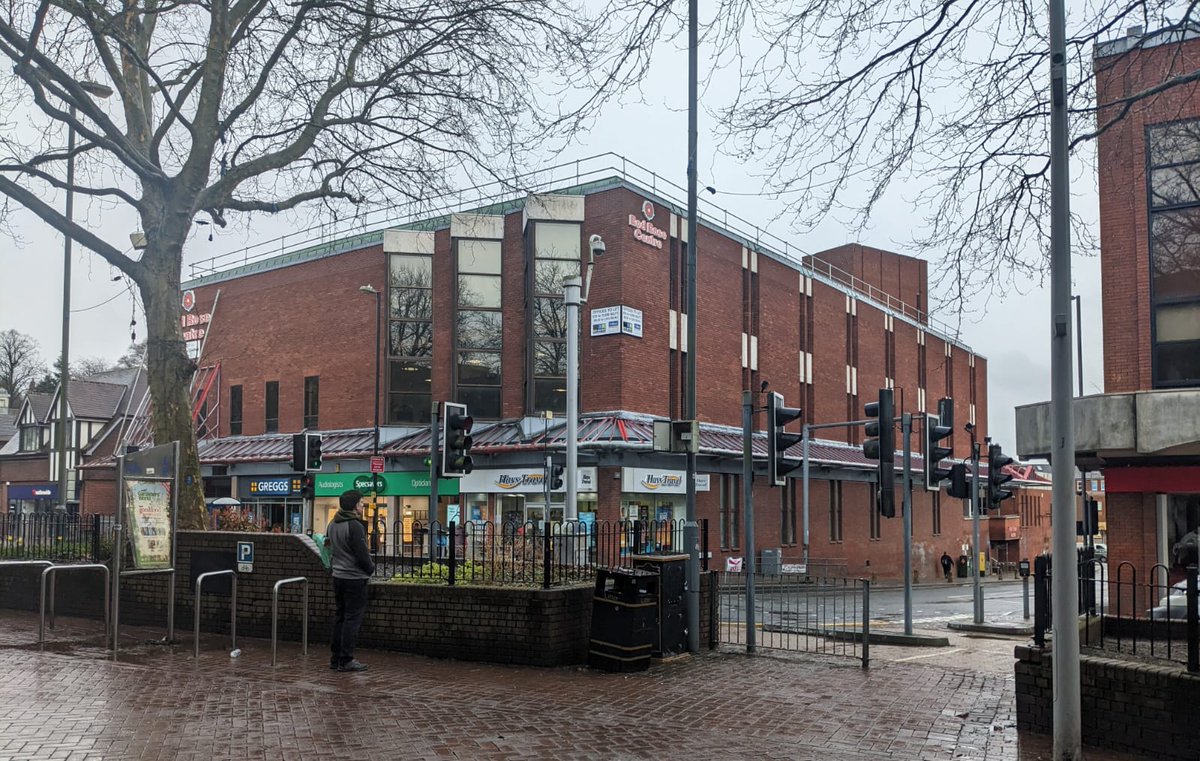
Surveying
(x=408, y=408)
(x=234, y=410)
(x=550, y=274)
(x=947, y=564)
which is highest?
(x=550, y=274)

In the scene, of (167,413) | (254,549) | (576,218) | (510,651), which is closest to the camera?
(510,651)

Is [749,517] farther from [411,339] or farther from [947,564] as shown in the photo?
[947,564]

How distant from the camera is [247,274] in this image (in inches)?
1802

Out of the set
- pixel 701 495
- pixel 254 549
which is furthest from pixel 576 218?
pixel 254 549

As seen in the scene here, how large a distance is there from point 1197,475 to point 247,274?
38343mm

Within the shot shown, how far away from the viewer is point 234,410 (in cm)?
4600

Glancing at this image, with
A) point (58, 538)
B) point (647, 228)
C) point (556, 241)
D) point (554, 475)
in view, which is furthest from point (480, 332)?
point (58, 538)

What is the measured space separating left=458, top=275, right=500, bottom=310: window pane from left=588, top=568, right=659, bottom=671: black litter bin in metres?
26.6

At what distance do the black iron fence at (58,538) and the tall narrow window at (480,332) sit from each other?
20.1 metres

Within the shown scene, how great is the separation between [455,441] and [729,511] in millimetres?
23690

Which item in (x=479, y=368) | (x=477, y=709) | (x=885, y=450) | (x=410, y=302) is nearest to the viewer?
(x=477, y=709)

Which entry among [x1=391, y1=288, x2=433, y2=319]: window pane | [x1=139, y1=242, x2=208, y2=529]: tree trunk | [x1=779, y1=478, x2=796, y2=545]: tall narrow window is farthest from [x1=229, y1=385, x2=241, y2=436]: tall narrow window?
[x1=139, y1=242, x2=208, y2=529]: tree trunk

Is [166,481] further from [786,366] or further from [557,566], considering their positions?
[786,366]

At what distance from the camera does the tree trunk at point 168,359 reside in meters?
16.7
